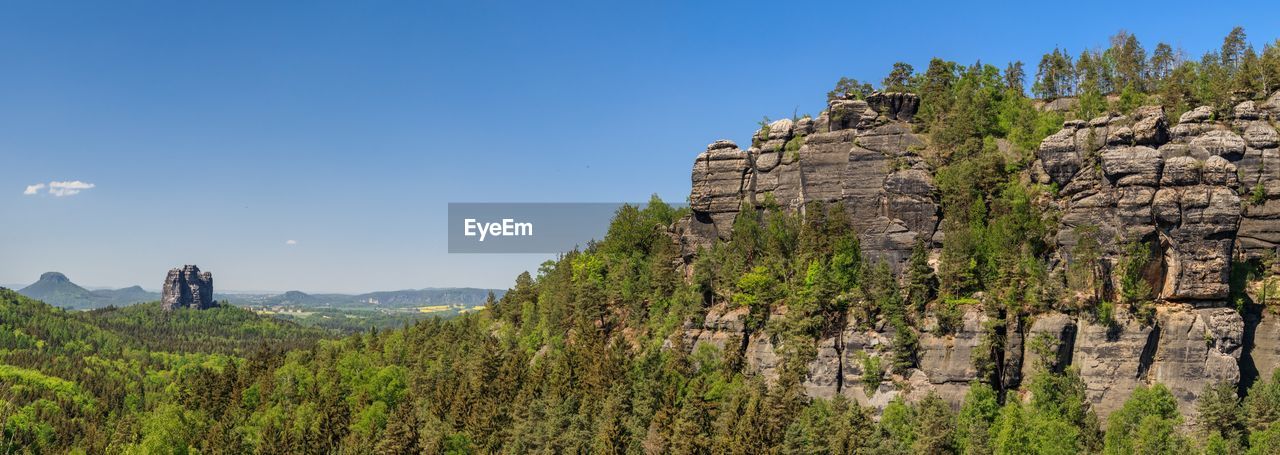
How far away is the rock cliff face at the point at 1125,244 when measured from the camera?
63625 millimetres

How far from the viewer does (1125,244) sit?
217ft

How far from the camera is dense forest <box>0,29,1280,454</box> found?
6444 centimetres

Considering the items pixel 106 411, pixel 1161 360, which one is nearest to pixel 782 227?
pixel 1161 360

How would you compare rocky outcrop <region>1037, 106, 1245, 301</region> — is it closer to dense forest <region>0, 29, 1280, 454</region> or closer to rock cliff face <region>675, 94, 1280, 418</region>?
rock cliff face <region>675, 94, 1280, 418</region>

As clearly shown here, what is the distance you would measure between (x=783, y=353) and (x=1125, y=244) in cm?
3082

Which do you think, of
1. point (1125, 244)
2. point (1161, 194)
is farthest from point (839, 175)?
point (1161, 194)

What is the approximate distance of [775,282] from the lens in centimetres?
8644

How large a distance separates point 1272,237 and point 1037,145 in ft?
67.8

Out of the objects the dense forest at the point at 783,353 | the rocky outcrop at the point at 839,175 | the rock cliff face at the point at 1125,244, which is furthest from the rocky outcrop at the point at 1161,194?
the rocky outcrop at the point at 839,175

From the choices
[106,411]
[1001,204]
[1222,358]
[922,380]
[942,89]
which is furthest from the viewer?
[106,411]

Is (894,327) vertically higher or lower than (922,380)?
higher

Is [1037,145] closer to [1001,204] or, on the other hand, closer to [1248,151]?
[1001,204]

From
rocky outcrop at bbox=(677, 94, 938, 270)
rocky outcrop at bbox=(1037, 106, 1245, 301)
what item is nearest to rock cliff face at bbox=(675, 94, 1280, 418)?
rocky outcrop at bbox=(1037, 106, 1245, 301)

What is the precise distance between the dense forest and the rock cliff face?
143 cm
